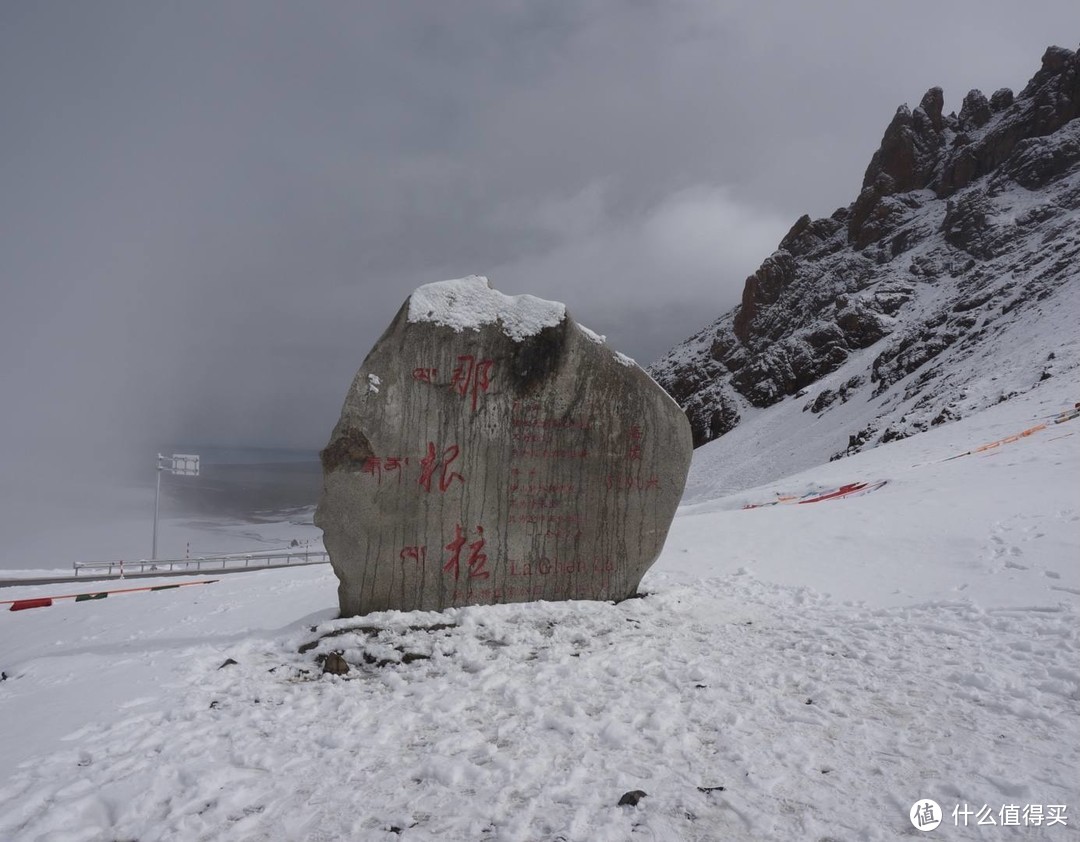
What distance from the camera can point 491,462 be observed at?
6.17 metres

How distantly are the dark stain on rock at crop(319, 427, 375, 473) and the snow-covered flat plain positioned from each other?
143 centimetres

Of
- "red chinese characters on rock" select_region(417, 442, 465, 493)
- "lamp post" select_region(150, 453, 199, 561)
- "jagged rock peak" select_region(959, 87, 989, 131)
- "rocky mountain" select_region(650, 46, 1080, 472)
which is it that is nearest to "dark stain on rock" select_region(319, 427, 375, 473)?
"red chinese characters on rock" select_region(417, 442, 465, 493)

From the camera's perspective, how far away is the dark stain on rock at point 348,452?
5.75m

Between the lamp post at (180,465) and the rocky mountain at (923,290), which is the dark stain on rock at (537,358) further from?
the rocky mountain at (923,290)

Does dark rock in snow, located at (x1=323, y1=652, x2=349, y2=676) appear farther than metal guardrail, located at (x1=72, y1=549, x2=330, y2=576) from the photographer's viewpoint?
No

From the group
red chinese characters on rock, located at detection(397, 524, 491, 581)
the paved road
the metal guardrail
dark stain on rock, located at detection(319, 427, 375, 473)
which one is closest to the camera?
dark stain on rock, located at detection(319, 427, 375, 473)

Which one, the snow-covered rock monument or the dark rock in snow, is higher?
the snow-covered rock monument

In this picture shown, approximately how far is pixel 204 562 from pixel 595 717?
26.7m

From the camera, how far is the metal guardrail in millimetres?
22438

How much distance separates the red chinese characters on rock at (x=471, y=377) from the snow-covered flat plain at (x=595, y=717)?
212cm

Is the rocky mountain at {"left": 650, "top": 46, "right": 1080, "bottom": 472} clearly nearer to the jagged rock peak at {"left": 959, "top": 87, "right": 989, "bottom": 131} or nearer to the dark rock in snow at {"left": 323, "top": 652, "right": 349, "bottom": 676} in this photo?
the jagged rock peak at {"left": 959, "top": 87, "right": 989, "bottom": 131}

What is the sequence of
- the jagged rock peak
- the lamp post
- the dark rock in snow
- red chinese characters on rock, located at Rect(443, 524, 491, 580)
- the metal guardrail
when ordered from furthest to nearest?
the jagged rock peak → the lamp post → the metal guardrail → red chinese characters on rock, located at Rect(443, 524, 491, 580) → the dark rock in snow

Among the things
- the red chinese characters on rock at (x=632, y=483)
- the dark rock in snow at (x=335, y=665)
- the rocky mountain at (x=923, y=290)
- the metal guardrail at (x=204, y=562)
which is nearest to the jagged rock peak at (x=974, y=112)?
the rocky mountain at (x=923, y=290)

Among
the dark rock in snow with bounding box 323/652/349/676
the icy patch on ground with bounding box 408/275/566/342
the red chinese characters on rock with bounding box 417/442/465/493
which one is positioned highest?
the icy patch on ground with bounding box 408/275/566/342
